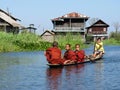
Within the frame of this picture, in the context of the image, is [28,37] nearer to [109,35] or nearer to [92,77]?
[92,77]

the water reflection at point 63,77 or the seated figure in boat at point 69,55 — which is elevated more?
the seated figure in boat at point 69,55

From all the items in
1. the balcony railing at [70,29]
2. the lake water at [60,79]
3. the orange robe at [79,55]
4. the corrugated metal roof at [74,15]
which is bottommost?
the lake water at [60,79]

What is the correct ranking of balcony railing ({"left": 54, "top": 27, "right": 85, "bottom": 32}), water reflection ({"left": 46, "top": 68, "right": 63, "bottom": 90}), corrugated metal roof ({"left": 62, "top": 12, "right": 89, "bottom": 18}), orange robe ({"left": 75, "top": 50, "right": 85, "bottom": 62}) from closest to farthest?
water reflection ({"left": 46, "top": 68, "right": 63, "bottom": 90}) → orange robe ({"left": 75, "top": 50, "right": 85, "bottom": 62}) → balcony railing ({"left": 54, "top": 27, "right": 85, "bottom": 32}) → corrugated metal roof ({"left": 62, "top": 12, "right": 89, "bottom": 18})

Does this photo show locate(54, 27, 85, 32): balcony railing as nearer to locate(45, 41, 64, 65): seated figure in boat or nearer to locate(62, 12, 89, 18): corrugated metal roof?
locate(62, 12, 89, 18): corrugated metal roof

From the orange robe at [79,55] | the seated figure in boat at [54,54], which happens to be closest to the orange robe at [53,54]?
the seated figure in boat at [54,54]

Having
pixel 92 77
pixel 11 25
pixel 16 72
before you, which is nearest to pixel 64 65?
pixel 16 72

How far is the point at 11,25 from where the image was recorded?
216 ft

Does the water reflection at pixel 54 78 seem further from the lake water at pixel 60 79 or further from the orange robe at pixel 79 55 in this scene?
the orange robe at pixel 79 55

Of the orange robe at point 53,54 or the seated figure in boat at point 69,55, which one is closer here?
the orange robe at point 53,54

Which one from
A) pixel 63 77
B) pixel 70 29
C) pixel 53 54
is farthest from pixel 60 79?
pixel 70 29

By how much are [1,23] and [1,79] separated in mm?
46986

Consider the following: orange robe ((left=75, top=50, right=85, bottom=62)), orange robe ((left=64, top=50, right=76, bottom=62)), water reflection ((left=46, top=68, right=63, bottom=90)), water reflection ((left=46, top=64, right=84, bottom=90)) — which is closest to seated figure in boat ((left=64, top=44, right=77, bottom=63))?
orange robe ((left=64, top=50, right=76, bottom=62))

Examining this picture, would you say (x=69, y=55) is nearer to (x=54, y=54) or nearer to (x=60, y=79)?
(x=54, y=54)

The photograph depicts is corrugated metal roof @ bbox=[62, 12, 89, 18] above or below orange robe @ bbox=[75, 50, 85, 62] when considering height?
above
